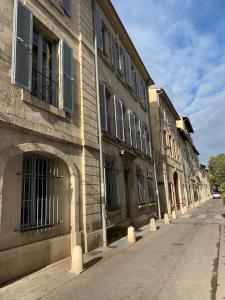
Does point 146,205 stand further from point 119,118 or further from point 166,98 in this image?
point 166,98

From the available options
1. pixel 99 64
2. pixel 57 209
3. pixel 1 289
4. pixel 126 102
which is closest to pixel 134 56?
pixel 126 102

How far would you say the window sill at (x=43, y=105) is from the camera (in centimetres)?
631

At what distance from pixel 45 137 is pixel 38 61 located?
2134 mm

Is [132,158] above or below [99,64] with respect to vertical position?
below

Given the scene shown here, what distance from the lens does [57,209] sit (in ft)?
23.3

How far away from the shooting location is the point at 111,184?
10.7m

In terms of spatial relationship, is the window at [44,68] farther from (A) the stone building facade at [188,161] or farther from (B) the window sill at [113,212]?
(A) the stone building facade at [188,161]

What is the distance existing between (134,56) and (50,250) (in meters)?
12.9

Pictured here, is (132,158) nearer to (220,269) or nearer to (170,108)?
(220,269)

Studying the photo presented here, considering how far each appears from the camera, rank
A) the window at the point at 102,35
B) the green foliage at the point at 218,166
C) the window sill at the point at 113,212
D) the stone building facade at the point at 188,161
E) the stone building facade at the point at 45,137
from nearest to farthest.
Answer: the stone building facade at the point at 45,137 → the window sill at the point at 113,212 → the window at the point at 102,35 → the stone building facade at the point at 188,161 → the green foliage at the point at 218,166

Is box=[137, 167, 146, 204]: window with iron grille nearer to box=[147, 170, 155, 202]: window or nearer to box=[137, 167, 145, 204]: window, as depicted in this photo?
box=[137, 167, 145, 204]: window

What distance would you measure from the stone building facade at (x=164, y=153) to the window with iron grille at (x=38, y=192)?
13.9 m

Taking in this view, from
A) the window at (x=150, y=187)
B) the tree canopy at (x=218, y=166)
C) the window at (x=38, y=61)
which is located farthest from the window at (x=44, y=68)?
the tree canopy at (x=218, y=166)

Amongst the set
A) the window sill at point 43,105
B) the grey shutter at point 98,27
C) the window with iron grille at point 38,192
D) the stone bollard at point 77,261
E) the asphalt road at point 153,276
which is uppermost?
the grey shutter at point 98,27
